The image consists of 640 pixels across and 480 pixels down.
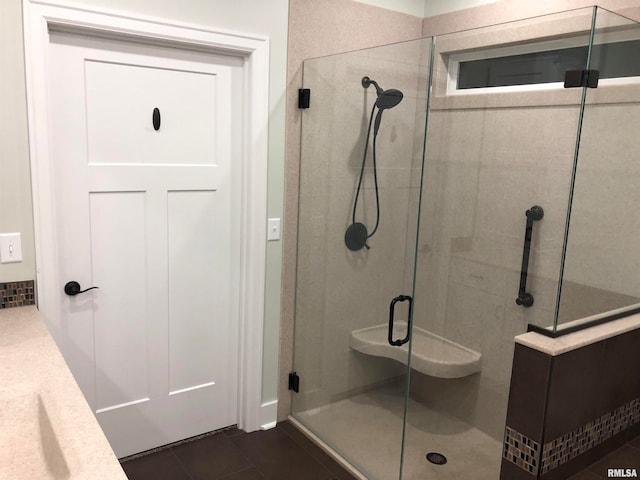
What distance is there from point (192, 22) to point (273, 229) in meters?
1.12

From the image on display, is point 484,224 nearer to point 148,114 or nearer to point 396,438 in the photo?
point 396,438

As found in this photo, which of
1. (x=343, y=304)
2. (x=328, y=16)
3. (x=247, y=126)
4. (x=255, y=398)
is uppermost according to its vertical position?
(x=328, y=16)

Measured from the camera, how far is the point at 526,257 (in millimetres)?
2646

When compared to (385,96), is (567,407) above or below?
below

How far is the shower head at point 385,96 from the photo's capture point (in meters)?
2.59

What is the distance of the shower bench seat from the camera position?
8.91 feet

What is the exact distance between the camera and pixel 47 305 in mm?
2307

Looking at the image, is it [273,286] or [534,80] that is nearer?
[534,80]

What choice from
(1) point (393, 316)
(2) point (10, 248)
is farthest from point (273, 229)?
(2) point (10, 248)

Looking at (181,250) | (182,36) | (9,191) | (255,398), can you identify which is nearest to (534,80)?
(182,36)

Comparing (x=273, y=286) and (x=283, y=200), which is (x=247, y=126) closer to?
(x=283, y=200)

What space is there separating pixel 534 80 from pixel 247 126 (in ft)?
4.83

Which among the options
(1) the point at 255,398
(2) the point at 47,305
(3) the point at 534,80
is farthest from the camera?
(1) the point at 255,398

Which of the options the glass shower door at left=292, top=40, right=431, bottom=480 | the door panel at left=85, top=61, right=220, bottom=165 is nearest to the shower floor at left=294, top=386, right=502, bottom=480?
the glass shower door at left=292, top=40, right=431, bottom=480
